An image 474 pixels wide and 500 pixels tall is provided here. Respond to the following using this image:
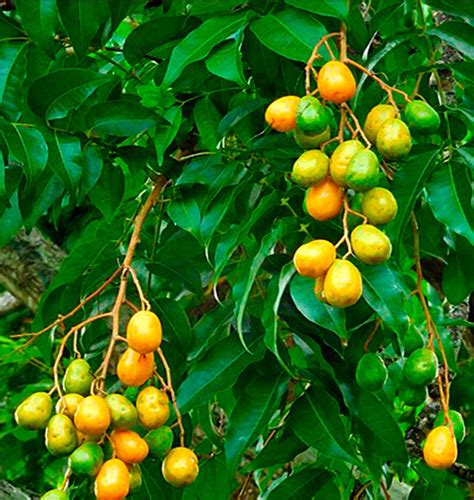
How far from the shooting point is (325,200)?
2.88ft

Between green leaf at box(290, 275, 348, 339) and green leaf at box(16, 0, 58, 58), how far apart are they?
35 centimetres

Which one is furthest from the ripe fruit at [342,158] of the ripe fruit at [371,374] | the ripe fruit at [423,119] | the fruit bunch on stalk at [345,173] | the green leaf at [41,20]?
the green leaf at [41,20]

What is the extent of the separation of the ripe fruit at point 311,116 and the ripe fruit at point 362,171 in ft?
0.19

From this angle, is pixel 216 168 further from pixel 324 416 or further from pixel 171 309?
pixel 324 416

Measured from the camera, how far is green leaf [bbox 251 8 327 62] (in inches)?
37.8

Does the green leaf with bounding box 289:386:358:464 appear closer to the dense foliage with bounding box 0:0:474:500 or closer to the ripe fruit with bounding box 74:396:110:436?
the dense foliage with bounding box 0:0:474:500

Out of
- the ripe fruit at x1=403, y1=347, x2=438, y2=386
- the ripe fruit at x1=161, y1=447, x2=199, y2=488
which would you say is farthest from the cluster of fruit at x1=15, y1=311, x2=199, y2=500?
the ripe fruit at x1=403, y1=347, x2=438, y2=386

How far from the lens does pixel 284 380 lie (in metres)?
1.05

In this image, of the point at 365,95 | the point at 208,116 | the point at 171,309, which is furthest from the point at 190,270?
the point at 365,95

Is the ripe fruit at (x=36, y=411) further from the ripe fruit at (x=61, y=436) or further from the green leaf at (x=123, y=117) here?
the green leaf at (x=123, y=117)

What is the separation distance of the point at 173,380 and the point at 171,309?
0.09m

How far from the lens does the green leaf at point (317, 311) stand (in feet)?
3.09

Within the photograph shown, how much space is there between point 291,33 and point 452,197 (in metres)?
0.23

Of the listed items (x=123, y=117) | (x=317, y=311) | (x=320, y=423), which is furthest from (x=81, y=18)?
(x=320, y=423)
